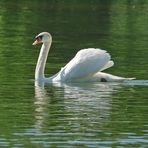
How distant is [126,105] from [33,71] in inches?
212

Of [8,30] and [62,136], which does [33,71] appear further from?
[8,30]

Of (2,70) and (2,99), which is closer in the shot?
(2,99)

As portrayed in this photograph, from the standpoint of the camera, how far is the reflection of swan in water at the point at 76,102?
15211 mm

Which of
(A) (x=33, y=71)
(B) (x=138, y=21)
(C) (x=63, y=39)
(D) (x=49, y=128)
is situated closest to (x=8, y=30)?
(C) (x=63, y=39)

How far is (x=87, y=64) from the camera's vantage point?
65.8 feet

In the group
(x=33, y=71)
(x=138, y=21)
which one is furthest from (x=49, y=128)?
(x=138, y=21)

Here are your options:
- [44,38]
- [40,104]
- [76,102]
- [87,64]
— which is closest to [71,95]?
[76,102]

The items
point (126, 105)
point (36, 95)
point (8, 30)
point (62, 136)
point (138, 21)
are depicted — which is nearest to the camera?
point (62, 136)

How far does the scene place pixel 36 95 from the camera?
1797cm

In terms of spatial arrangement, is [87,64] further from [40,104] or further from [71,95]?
[40,104]

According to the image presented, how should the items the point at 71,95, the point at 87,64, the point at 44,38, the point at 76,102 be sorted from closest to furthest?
1. the point at 76,102
2. the point at 71,95
3. the point at 87,64
4. the point at 44,38

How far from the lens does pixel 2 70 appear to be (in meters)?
21.2

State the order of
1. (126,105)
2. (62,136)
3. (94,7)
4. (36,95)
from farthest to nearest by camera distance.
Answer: (94,7)
(36,95)
(126,105)
(62,136)

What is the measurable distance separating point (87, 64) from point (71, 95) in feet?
7.44
